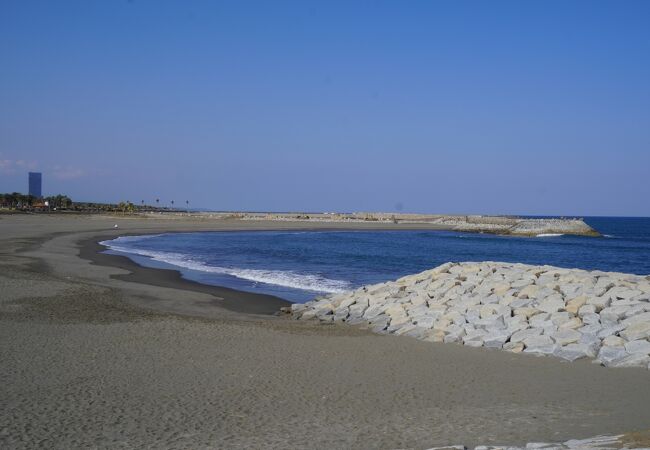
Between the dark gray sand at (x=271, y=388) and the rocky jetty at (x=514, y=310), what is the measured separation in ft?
1.64

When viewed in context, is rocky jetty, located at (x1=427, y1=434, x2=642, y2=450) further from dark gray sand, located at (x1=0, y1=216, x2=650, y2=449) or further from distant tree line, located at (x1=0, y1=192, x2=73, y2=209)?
distant tree line, located at (x1=0, y1=192, x2=73, y2=209)

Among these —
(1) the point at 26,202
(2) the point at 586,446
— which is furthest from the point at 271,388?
(1) the point at 26,202

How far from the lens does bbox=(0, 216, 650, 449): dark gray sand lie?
5.91 m

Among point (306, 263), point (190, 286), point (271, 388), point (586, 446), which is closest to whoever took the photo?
point (586, 446)

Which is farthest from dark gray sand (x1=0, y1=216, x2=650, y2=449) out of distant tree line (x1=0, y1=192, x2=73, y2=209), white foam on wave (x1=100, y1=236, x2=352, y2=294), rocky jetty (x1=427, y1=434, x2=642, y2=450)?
distant tree line (x1=0, y1=192, x2=73, y2=209)

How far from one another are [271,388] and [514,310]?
549cm

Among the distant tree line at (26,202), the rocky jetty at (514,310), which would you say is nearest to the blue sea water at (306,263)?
the rocky jetty at (514,310)

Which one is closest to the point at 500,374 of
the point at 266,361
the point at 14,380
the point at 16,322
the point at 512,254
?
the point at 266,361

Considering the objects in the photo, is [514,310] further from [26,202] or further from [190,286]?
[26,202]

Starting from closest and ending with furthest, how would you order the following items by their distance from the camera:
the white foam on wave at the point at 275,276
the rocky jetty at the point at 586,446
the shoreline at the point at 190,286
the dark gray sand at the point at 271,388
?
the rocky jetty at the point at 586,446
the dark gray sand at the point at 271,388
the shoreline at the point at 190,286
the white foam on wave at the point at 275,276

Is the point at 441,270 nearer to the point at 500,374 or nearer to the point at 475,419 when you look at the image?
the point at 500,374

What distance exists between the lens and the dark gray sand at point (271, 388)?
5.91 meters

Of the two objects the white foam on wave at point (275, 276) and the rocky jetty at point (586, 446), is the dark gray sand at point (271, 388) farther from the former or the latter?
the white foam on wave at point (275, 276)

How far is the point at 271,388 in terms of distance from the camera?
7492mm
